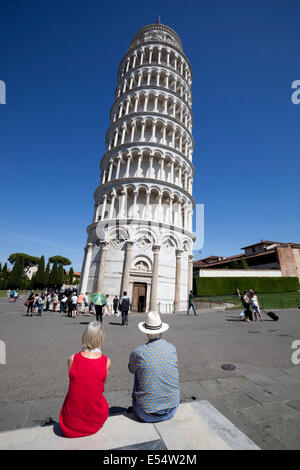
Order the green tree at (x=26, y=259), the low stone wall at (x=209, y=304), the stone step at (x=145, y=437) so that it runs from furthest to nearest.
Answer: the green tree at (x=26, y=259)
the low stone wall at (x=209, y=304)
the stone step at (x=145, y=437)

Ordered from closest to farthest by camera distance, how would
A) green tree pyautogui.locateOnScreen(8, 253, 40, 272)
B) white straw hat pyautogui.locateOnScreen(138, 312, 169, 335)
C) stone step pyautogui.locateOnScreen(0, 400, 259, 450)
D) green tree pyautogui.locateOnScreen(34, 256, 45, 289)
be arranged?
stone step pyautogui.locateOnScreen(0, 400, 259, 450)
white straw hat pyautogui.locateOnScreen(138, 312, 169, 335)
green tree pyautogui.locateOnScreen(34, 256, 45, 289)
green tree pyautogui.locateOnScreen(8, 253, 40, 272)

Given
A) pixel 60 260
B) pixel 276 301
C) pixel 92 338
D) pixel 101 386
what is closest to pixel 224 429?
pixel 101 386

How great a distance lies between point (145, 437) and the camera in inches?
90.5

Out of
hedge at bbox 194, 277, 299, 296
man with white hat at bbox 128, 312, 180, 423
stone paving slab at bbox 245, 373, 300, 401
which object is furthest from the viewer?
hedge at bbox 194, 277, 299, 296

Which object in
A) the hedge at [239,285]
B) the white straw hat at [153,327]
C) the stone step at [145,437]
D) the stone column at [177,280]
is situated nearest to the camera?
the stone step at [145,437]

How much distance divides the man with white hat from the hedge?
113 ft

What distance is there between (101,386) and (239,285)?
38.5 meters

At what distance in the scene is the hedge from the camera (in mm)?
35781

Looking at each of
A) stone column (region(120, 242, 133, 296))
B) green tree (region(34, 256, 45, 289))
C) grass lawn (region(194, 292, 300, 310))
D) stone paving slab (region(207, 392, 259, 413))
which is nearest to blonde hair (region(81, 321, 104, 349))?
stone paving slab (region(207, 392, 259, 413))

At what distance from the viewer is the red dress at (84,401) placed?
90.3 inches

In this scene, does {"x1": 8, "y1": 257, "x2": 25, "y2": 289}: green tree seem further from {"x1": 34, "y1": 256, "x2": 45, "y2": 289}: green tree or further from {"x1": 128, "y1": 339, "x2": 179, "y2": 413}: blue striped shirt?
{"x1": 128, "y1": 339, "x2": 179, "y2": 413}: blue striped shirt

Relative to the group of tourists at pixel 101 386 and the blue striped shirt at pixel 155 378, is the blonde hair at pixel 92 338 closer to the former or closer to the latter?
the group of tourists at pixel 101 386

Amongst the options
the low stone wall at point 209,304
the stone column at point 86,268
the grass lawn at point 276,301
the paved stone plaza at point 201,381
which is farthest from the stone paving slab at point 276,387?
the low stone wall at point 209,304

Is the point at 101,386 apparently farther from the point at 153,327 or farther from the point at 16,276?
the point at 16,276
